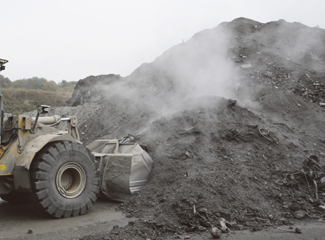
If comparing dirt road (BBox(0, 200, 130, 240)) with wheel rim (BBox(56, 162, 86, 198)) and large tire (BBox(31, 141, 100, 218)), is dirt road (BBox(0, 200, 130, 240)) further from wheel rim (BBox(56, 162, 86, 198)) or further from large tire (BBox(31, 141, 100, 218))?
→ wheel rim (BBox(56, 162, 86, 198))

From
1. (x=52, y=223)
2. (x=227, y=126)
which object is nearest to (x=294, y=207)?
(x=227, y=126)

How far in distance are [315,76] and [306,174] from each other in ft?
21.0

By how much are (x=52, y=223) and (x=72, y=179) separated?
0.84m

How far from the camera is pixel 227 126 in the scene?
7.43m

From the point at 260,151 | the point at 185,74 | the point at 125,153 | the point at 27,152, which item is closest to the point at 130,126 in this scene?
the point at 185,74

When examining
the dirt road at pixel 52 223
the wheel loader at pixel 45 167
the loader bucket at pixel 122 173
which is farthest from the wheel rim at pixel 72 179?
the loader bucket at pixel 122 173

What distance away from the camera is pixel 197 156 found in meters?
6.57

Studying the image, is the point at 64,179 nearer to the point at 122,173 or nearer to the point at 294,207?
the point at 122,173

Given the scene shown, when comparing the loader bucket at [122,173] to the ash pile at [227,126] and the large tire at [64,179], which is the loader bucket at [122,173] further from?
the large tire at [64,179]

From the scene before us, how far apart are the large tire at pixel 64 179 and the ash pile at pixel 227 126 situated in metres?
0.85

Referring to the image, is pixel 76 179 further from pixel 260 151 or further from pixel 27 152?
pixel 260 151

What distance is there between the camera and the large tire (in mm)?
4629

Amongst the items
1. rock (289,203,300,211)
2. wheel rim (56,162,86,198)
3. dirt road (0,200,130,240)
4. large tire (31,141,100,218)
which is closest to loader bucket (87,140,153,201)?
dirt road (0,200,130,240)

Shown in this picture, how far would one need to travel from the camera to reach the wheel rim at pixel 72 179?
502 centimetres
